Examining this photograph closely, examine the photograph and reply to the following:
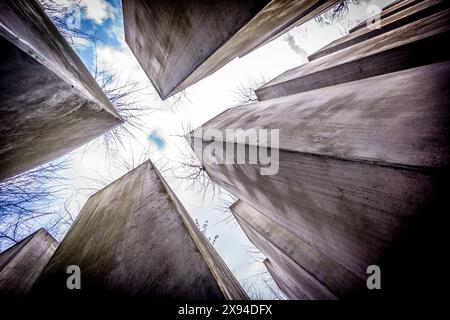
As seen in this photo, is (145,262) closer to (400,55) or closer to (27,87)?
(27,87)

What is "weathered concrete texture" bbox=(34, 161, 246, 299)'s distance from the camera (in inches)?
52.3

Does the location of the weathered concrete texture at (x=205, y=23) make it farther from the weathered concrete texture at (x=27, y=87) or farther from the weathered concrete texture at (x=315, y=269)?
the weathered concrete texture at (x=315, y=269)

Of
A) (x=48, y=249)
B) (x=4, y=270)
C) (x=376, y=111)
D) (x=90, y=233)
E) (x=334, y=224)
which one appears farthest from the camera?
(x=48, y=249)

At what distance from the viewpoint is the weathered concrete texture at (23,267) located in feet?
10.3

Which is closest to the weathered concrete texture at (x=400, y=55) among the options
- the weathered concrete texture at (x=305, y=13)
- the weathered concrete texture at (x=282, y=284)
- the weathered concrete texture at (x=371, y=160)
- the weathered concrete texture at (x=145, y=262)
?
the weathered concrete texture at (x=371, y=160)

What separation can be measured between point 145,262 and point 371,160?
175 centimetres

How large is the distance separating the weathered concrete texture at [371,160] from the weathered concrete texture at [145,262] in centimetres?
102

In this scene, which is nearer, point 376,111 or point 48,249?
point 376,111

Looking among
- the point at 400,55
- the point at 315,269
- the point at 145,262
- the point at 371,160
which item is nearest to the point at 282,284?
the point at 315,269

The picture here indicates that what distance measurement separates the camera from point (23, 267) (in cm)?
389

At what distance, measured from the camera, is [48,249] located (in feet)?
18.6
